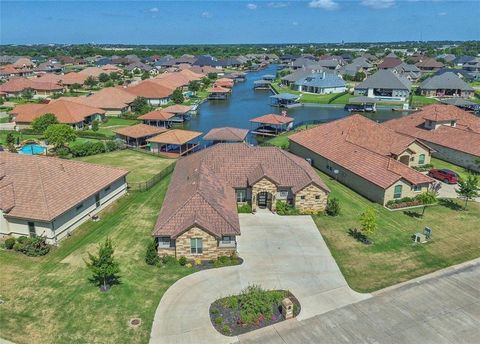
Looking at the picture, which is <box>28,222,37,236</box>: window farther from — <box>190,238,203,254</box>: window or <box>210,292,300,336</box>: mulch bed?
<box>210,292,300,336</box>: mulch bed

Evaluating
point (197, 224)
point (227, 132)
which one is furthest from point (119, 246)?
point (227, 132)

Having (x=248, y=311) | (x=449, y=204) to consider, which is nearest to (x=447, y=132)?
(x=449, y=204)

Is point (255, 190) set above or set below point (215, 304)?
above

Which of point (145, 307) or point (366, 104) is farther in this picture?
point (366, 104)

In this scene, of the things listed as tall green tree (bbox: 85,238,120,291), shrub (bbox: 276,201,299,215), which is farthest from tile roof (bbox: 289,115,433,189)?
tall green tree (bbox: 85,238,120,291)

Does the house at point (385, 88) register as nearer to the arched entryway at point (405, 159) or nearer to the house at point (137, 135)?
the arched entryway at point (405, 159)

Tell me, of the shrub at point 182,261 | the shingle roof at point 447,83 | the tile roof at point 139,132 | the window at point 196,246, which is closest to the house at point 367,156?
the window at point 196,246

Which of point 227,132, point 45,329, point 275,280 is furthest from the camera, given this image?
point 227,132

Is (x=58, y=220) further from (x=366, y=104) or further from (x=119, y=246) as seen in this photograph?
(x=366, y=104)
